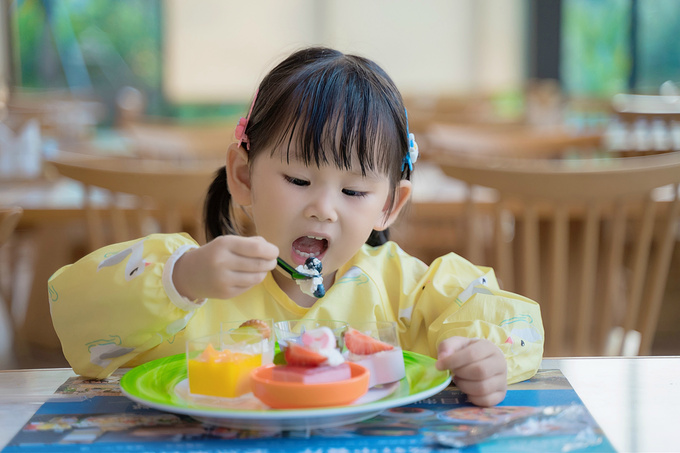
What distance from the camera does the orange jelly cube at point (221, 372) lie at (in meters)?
0.74

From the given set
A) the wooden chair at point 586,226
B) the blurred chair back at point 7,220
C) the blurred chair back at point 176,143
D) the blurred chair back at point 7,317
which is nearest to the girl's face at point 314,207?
the blurred chair back at point 7,220

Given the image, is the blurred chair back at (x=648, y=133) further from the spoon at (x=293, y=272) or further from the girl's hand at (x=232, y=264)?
the girl's hand at (x=232, y=264)

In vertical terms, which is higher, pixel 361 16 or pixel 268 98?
pixel 361 16

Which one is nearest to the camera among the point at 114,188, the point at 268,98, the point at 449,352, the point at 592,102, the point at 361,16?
the point at 449,352

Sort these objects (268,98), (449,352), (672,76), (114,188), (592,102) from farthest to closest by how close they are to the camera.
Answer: (672,76) < (592,102) < (114,188) < (268,98) < (449,352)

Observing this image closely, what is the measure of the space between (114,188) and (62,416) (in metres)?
1.05

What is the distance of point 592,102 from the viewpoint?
21.4 ft

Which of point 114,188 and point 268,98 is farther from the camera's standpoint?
point 114,188

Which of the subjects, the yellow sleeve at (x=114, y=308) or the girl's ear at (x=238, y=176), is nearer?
the yellow sleeve at (x=114, y=308)

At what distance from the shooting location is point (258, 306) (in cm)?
114

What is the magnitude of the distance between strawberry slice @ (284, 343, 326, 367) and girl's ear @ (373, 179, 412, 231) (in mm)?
468

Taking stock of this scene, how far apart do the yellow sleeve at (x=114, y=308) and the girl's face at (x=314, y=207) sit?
13 cm

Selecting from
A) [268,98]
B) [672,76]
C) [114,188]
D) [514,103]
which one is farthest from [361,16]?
[268,98]

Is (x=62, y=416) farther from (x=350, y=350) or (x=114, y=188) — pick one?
(x=114, y=188)
